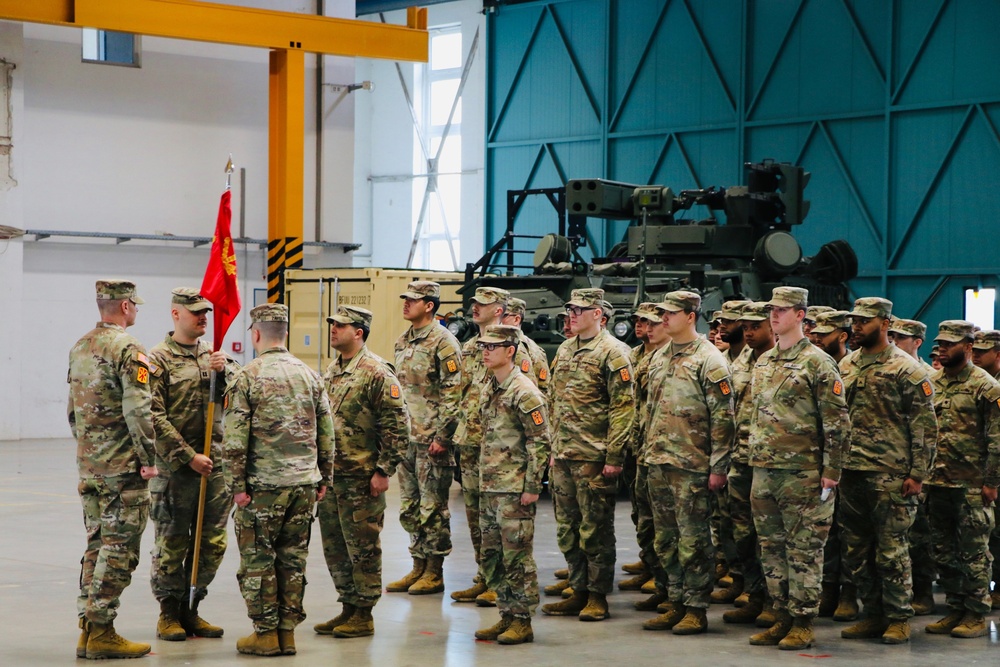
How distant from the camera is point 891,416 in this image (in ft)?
26.6

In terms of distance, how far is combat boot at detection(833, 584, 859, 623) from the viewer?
8.45 m

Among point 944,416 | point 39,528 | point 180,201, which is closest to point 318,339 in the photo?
point 180,201

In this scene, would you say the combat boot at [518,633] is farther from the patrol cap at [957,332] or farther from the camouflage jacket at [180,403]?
the patrol cap at [957,332]

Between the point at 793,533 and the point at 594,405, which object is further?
the point at 594,405

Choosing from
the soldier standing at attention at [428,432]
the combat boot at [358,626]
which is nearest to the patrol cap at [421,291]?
the soldier standing at attention at [428,432]

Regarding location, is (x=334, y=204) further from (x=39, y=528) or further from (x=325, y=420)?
(x=325, y=420)

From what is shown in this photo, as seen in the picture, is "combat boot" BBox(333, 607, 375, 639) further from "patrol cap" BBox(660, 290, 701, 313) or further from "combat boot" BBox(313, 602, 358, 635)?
"patrol cap" BBox(660, 290, 701, 313)

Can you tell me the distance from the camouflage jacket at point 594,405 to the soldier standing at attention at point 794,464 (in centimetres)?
98

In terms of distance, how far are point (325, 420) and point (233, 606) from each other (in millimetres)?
1924

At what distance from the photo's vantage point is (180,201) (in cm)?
2173

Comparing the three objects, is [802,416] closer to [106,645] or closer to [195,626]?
[195,626]

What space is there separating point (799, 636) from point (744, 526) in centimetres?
118

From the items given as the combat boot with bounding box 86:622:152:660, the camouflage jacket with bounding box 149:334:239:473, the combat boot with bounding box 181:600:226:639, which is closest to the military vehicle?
the camouflage jacket with bounding box 149:334:239:473

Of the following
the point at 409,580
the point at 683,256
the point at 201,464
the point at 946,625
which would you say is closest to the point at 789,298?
the point at 946,625
